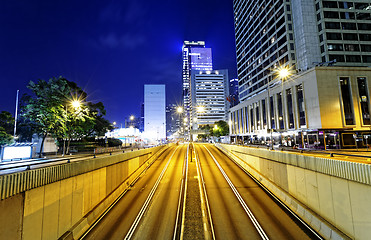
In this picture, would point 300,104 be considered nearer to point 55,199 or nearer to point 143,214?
point 143,214

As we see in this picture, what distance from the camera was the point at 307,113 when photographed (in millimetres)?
38000

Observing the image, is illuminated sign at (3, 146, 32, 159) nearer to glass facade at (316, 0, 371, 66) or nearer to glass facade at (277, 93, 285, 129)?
glass facade at (277, 93, 285, 129)

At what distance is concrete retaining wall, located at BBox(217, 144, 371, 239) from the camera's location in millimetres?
8414

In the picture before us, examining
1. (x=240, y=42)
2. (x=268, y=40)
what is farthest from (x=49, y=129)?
(x=240, y=42)

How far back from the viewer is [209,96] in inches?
6845

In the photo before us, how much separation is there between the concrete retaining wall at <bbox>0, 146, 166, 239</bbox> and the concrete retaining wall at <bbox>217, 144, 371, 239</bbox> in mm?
15550

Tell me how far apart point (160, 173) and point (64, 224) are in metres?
16.4

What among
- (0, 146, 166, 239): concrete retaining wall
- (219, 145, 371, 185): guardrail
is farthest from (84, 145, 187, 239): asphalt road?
(219, 145, 371, 185): guardrail

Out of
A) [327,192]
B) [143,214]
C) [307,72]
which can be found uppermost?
[307,72]

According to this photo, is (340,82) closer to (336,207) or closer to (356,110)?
(356,110)

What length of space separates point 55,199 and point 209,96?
16932 centimetres

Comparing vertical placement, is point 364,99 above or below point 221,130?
above

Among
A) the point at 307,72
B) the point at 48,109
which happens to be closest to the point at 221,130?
the point at 307,72

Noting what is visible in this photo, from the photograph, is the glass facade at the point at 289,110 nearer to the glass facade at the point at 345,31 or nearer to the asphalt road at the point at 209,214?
the glass facade at the point at 345,31
